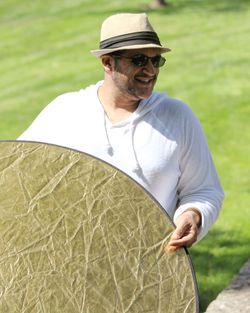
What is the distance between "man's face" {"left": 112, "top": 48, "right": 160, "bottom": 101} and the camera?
3.79 m

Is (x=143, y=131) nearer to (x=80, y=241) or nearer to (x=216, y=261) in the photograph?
(x=80, y=241)

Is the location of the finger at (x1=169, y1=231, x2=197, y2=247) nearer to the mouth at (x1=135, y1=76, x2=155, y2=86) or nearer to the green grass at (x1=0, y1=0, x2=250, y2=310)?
the mouth at (x1=135, y1=76, x2=155, y2=86)

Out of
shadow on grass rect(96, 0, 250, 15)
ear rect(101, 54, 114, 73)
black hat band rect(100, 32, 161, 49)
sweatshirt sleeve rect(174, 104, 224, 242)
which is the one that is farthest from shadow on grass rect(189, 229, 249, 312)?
shadow on grass rect(96, 0, 250, 15)

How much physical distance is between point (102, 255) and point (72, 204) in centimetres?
23

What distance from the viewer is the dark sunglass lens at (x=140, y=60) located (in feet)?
12.5

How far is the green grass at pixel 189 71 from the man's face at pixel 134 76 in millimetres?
3343

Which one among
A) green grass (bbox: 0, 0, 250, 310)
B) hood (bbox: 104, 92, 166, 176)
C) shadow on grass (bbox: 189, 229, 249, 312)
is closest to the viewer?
hood (bbox: 104, 92, 166, 176)

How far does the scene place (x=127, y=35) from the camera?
12.6ft

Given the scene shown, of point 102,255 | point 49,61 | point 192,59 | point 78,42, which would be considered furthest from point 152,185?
point 78,42

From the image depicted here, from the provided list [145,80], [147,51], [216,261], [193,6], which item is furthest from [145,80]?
[193,6]

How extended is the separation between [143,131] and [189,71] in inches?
432

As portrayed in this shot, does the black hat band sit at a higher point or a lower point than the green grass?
higher

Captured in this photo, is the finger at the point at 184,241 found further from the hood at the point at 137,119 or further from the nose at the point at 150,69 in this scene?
the nose at the point at 150,69

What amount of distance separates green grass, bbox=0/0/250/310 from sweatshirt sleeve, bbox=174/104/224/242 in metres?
3.09
